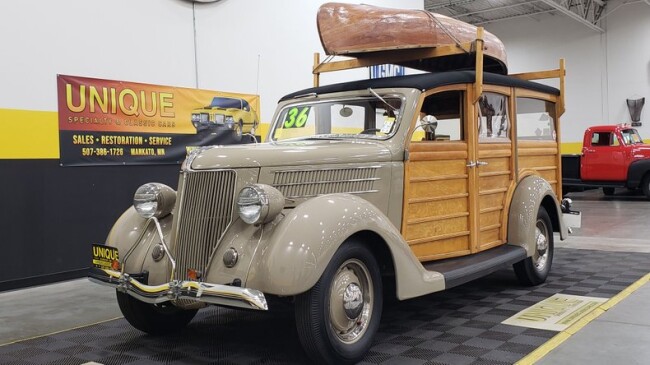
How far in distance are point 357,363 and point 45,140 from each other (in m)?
4.02

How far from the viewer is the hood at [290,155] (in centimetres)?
329

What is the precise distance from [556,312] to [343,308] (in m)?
1.88

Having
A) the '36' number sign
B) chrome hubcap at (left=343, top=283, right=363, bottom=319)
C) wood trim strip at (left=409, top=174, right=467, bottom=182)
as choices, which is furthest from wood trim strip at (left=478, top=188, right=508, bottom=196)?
chrome hubcap at (left=343, top=283, right=363, bottom=319)

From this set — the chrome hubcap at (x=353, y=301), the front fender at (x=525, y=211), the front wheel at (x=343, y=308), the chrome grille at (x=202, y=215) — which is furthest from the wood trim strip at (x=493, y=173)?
the chrome grille at (x=202, y=215)

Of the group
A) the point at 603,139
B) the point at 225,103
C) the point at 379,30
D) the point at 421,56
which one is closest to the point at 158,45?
the point at 225,103

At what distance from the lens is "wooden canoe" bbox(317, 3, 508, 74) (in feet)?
13.9

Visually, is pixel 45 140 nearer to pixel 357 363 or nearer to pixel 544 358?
pixel 357 363

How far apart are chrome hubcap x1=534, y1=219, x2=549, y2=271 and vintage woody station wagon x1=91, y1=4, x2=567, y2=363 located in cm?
3

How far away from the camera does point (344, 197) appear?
3.28 m

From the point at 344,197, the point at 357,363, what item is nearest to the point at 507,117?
the point at 344,197

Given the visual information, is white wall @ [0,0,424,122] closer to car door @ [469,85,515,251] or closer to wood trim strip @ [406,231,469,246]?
car door @ [469,85,515,251]

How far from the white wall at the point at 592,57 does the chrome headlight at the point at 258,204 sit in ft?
53.4

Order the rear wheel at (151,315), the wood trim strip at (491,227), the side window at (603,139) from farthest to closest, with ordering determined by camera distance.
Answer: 1. the side window at (603,139)
2. the wood trim strip at (491,227)
3. the rear wheel at (151,315)

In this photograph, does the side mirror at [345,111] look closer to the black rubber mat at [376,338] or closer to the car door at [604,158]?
the black rubber mat at [376,338]
